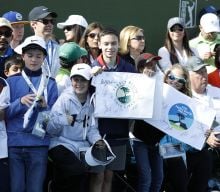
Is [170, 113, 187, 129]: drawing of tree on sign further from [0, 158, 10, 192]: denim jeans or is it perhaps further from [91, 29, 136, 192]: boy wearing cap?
[0, 158, 10, 192]: denim jeans

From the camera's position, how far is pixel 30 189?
17.4 ft

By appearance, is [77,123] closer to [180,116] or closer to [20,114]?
[20,114]

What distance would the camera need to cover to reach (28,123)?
5254 millimetres

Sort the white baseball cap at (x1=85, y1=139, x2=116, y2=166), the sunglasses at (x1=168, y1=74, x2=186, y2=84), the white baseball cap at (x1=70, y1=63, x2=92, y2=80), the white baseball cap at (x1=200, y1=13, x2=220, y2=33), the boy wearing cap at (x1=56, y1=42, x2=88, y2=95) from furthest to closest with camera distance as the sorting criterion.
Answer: the white baseball cap at (x1=200, y1=13, x2=220, y2=33) → the sunglasses at (x1=168, y1=74, x2=186, y2=84) → the boy wearing cap at (x1=56, y1=42, x2=88, y2=95) → the white baseball cap at (x1=70, y1=63, x2=92, y2=80) → the white baseball cap at (x1=85, y1=139, x2=116, y2=166)

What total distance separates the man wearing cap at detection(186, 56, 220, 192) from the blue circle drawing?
458mm

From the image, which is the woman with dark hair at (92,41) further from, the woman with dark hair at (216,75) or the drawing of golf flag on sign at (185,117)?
the woman with dark hair at (216,75)

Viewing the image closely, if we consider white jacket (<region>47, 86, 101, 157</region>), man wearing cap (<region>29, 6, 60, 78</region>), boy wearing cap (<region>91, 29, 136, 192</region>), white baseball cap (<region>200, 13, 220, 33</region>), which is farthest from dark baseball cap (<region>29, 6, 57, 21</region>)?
white baseball cap (<region>200, 13, 220, 33</region>)

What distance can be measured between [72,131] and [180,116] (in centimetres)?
123

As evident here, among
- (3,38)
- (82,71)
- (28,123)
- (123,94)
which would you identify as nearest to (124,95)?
(123,94)

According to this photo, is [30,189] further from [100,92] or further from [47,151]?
[100,92]

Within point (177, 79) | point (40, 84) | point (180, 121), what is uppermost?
point (40, 84)

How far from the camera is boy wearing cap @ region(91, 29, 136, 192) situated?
575 centimetres

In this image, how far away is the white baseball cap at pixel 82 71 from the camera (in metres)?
5.48

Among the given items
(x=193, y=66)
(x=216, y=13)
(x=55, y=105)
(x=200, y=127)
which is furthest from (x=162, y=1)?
(x=55, y=105)
